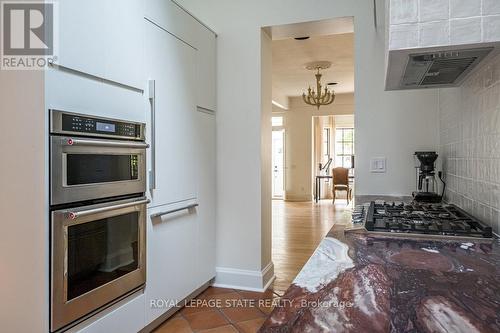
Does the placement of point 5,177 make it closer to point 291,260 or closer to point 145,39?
point 145,39

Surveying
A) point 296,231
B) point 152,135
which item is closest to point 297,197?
point 296,231

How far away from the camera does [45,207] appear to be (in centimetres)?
152

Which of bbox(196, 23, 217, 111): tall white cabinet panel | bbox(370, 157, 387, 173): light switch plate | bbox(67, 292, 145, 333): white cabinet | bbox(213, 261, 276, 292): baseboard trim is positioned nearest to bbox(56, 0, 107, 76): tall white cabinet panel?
bbox(196, 23, 217, 111): tall white cabinet panel

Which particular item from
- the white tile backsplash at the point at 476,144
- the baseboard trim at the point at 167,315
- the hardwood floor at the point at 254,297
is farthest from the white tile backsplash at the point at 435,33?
the baseboard trim at the point at 167,315

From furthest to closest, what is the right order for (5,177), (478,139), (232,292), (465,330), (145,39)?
(232,292) < (145,39) < (5,177) < (478,139) < (465,330)

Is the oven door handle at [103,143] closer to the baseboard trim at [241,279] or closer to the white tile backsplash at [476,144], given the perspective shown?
the baseboard trim at [241,279]

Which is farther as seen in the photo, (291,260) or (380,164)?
(291,260)

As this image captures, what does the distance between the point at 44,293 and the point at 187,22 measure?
2.04 metres

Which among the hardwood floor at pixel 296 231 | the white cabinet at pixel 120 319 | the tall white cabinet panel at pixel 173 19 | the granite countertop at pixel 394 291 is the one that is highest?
the tall white cabinet panel at pixel 173 19

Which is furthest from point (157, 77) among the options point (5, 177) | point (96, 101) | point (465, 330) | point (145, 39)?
point (465, 330)

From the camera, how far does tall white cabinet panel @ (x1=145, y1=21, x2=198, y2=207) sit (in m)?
2.32

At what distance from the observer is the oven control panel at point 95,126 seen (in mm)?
1588

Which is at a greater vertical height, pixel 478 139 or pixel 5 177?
pixel 478 139

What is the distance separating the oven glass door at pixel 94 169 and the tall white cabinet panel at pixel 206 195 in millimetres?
813
